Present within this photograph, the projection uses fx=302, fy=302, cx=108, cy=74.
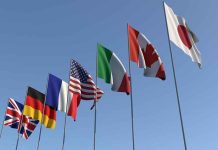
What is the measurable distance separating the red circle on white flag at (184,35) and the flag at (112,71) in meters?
5.14

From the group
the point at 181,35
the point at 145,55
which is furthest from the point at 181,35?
the point at 145,55

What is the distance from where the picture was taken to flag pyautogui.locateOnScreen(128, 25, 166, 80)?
19.7m

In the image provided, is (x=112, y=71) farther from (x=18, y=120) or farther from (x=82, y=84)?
(x=18, y=120)

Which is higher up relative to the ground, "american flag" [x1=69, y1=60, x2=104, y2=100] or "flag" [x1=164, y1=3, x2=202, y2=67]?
"flag" [x1=164, y1=3, x2=202, y2=67]

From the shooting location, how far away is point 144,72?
1997cm

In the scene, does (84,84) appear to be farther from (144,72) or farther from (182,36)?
(182,36)

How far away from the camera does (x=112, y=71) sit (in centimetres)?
2267

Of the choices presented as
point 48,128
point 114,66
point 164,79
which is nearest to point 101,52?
point 114,66

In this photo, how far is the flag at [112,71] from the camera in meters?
21.8

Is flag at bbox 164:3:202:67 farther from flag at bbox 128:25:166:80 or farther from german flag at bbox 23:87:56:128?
german flag at bbox 23:87:56:128

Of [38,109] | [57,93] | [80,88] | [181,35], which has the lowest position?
[38,109]

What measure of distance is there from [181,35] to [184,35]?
331mm

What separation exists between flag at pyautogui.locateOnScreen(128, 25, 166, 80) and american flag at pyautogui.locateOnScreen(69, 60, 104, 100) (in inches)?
183

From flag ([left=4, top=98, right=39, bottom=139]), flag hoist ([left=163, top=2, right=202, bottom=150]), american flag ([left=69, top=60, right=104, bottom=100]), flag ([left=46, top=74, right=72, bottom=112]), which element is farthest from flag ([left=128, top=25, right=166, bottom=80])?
flag ([left=4, top=98, right=39, bottom=139])
